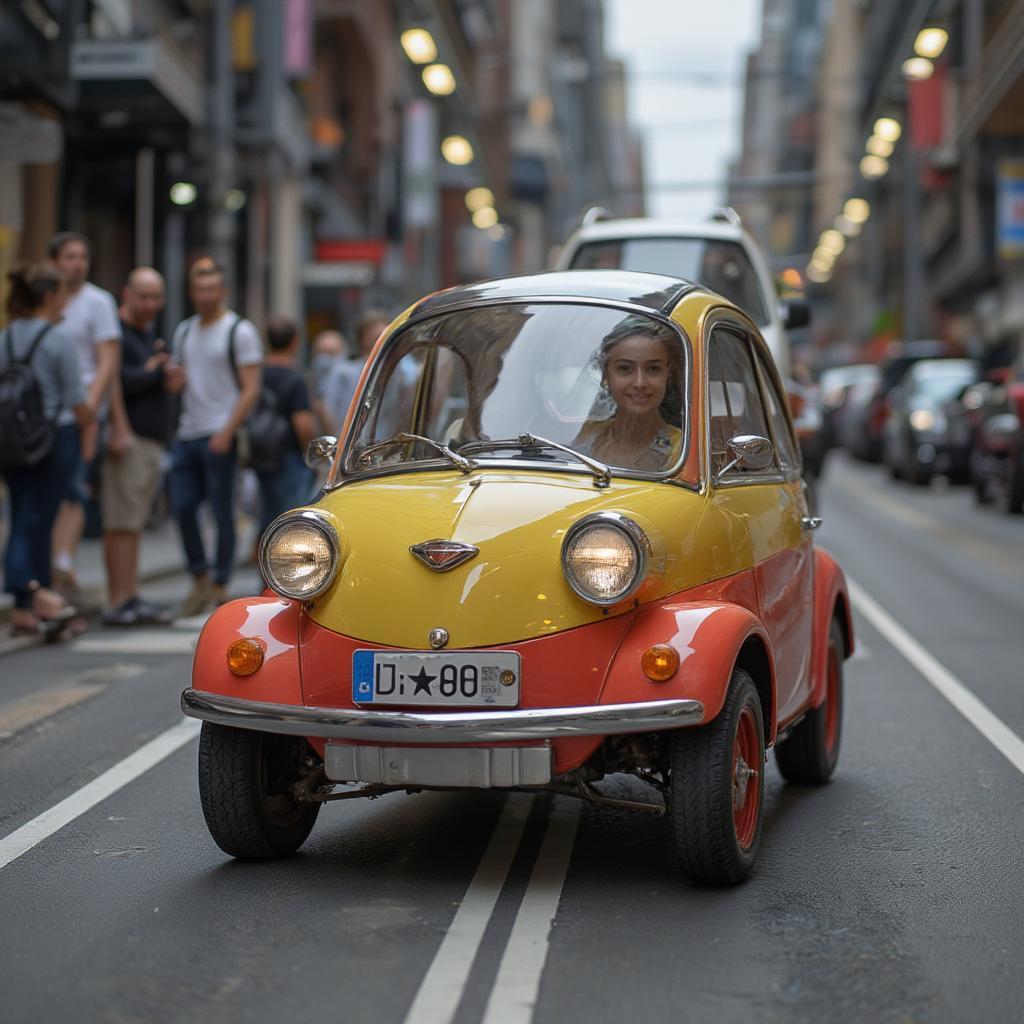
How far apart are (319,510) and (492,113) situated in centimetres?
8228

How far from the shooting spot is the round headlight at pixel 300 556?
5.55m

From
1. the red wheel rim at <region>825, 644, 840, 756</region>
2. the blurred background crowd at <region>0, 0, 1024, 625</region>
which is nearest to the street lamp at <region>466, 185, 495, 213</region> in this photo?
the blurred background crowd at <region>0, 0, 1024, 625</region>

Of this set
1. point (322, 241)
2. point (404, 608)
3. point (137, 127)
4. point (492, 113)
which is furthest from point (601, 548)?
point (492, 113)

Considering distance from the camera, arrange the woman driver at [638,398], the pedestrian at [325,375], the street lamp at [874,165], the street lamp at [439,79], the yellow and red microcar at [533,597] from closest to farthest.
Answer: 1. the yellow and red microcar at [533,597]
2. the woman driver at [638,398]
3. the pedestrian at [325,375]
4. the street lamp at [439,79]
5. the street lamp at [874,165]

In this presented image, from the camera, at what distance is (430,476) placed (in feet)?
19.7

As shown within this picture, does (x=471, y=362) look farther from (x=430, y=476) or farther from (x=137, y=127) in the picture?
(x=137, y=127)

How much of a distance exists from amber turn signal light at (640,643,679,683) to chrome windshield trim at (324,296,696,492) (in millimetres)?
759

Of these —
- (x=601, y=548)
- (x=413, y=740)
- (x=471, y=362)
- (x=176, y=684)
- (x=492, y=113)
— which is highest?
(x=492, y=113)

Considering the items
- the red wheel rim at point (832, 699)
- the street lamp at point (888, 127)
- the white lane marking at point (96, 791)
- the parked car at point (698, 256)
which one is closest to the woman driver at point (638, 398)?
the red wheel rim at point (832, 699)

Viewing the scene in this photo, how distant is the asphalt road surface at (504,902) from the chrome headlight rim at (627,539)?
31.8 inches

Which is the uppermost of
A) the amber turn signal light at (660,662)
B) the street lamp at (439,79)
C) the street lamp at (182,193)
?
the street lamp at (439,79)

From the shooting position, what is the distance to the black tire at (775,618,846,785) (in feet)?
23.2

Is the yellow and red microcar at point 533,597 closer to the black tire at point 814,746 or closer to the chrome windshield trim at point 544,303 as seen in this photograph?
the chrome windshield trim at point 544,303

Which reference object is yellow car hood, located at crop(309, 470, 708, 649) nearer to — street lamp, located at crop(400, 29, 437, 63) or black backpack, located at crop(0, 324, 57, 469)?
black backpack, located at crop(0, 324, 57, 469)
